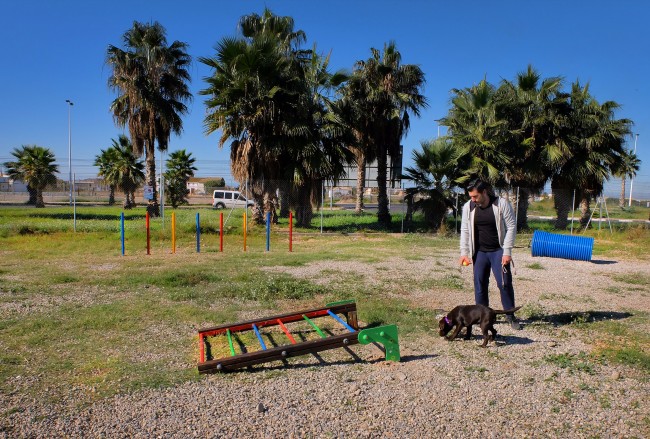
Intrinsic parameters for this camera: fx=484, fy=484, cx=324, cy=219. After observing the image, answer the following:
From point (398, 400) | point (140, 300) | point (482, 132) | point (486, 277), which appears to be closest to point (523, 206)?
point (482, 132)

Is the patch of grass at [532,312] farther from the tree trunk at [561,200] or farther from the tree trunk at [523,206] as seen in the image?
the tree trunk at [561,200]

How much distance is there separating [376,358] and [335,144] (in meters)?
13.9

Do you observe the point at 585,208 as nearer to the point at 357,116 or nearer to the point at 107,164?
the point at 357,116

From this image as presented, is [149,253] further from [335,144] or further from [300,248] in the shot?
[335,144]

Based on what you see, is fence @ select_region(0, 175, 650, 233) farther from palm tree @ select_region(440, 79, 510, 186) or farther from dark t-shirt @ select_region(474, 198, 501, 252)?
dark t-shirt @ select_region(474, 198, 501, 252)

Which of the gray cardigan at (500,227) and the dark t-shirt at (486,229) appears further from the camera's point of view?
the dark t-shirt at (486,229)

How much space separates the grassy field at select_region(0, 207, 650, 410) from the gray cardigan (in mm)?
1135

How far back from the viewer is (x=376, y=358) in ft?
16.0

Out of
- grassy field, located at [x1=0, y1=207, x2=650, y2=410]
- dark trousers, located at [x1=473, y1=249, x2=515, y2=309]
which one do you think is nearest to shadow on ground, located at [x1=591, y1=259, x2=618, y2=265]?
grassy field, located at [x1=0, y1=207, x2=650, y2=410]

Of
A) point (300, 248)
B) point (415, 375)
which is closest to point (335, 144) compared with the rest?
point (300, 248)

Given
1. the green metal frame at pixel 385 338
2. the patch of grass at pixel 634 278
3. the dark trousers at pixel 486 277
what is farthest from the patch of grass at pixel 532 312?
the patch of grass at pixel 634 278

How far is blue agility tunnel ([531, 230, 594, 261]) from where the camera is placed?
12.0m

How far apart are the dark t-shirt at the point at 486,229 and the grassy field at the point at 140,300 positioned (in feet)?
4.05

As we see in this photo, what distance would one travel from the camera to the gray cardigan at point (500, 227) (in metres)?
5.50
